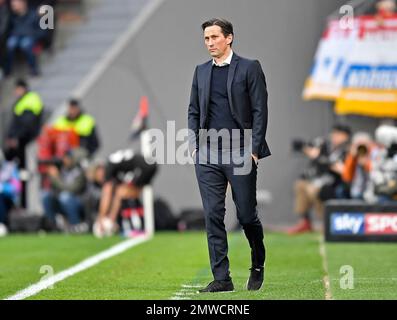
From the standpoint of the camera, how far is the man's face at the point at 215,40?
10.4 meters

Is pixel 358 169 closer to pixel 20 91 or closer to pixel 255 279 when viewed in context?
pixel 20 91

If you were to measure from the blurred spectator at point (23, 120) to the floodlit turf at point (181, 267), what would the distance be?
9.56 feet

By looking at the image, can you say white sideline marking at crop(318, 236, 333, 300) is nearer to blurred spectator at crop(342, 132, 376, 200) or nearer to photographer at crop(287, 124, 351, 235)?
blurred spectator at crop(342, 132, 376, 200)

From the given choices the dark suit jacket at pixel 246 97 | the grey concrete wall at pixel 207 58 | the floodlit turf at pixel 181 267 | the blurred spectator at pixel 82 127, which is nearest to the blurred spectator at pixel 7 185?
the blurred spectator at pixel 82 127

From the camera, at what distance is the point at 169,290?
11.1 m

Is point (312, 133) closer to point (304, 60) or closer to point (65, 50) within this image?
point (304, 60)

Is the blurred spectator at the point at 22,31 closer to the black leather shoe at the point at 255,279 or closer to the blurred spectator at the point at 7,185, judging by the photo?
the blurred spectator at the point at 7,185

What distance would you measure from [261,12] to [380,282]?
11999 millimetres

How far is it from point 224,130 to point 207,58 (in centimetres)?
1303

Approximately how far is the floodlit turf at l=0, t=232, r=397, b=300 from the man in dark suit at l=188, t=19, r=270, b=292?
1.96 ft

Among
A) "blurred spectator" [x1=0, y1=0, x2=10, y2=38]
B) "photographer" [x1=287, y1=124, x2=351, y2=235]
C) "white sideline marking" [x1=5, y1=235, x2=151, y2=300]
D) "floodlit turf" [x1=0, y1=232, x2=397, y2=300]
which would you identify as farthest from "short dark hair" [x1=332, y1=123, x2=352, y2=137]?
"blurred spectator" [x1=0, y1=0, x2=10, y2=38]

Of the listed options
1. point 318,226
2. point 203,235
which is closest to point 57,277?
point 203,235

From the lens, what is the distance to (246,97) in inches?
414

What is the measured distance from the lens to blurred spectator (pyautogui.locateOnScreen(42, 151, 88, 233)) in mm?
21672
